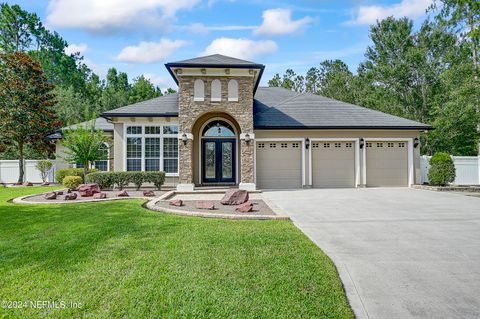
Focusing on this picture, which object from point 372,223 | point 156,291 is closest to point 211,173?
point 372,223

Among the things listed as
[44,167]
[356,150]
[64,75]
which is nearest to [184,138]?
[356,150]

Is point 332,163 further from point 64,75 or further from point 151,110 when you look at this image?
point 64,75

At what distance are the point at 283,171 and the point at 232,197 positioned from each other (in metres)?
6.64

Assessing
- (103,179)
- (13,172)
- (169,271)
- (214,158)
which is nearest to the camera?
(169,271)

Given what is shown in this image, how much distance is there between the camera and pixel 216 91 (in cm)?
1405

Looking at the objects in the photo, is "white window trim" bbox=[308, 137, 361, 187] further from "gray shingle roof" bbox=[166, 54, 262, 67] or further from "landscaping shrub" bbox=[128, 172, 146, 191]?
"landscaping shrub" bbox=[128, 172, 146, 191]

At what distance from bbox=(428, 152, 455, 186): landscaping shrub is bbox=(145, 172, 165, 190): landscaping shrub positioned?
1340 cm

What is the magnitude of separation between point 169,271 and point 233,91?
1127cm

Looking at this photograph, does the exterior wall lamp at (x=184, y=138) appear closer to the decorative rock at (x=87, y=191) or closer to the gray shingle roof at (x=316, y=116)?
the gray shingle roof at (x=316, y=116)

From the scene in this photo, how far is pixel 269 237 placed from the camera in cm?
539

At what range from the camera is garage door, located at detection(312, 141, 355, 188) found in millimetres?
15562

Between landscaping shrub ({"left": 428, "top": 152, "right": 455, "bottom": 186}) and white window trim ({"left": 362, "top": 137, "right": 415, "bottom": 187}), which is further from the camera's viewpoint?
white window trim ({"left": 362, "top": 137, "right": 415, "bottom": 187})

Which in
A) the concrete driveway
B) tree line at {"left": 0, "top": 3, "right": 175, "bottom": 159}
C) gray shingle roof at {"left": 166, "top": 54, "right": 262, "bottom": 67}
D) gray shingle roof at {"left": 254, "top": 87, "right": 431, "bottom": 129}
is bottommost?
the concrete driveway

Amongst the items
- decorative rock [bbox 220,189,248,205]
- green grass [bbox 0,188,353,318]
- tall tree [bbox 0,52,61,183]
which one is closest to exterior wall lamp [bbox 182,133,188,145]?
decorative rock [bbox 220,189,248,205]
